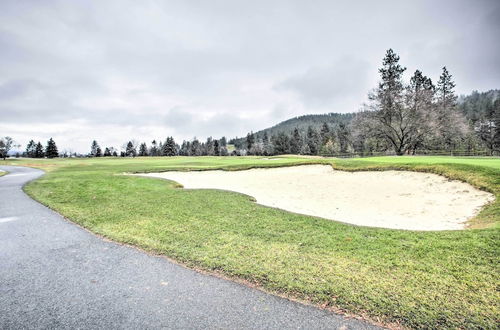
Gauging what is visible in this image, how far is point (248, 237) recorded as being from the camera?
6.18m

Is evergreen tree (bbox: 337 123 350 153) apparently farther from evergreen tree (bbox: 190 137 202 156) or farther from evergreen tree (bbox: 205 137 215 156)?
evergreen tree (bbox: 190 137 202 156)

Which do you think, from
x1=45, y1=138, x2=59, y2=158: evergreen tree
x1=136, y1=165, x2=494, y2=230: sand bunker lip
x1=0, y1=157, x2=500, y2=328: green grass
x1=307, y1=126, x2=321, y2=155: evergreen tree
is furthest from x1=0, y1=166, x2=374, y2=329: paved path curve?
x1=45, y1=138, x2=59, y2=158: evergreen tree

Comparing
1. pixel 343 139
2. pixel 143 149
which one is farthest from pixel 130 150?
pixel 343 139

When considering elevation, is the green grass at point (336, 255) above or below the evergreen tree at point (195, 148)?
below

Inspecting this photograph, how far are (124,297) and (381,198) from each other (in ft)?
39.1

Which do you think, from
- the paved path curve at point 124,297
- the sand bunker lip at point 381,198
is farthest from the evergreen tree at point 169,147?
the paved path curve at point 124,297

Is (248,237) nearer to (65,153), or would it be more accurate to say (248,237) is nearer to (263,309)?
(263,309)

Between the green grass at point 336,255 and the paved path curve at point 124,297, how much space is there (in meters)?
0.38

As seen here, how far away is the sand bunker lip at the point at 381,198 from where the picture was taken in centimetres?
875

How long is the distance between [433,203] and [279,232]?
27.5 feet

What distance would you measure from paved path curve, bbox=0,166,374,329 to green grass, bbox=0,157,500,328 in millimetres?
375

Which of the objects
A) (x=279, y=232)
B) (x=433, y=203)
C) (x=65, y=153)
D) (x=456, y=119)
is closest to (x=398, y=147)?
(x=456, y=119)

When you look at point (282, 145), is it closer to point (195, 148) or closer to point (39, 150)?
point (195, 148)

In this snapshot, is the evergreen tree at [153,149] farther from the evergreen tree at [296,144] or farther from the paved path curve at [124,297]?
the paved path curve at [124,297]
